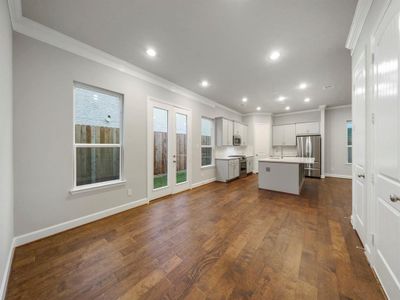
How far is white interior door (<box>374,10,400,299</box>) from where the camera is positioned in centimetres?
121

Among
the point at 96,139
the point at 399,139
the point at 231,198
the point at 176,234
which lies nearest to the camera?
the point at 399,139

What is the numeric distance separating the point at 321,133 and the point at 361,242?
5494mm

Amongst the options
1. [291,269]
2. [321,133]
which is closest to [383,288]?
[291,269]

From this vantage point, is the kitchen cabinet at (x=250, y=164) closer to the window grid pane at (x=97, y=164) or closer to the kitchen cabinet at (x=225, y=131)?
the kitchen cabinet at (x=225, y=131)

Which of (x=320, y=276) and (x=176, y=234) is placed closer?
(x=320, y=276)

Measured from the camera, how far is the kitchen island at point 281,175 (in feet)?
13.9

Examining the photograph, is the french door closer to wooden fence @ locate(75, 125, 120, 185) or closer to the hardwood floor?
wooden fence @ locate(75, 125, 120, 185)

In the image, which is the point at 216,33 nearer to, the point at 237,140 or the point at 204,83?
the point at 204,83

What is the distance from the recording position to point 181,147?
15.1 ft

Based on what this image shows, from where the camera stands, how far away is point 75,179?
2.60 m

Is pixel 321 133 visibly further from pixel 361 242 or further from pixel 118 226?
pixel 118 226

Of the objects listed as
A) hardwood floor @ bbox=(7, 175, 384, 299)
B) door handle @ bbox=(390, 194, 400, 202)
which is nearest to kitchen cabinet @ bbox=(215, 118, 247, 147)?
hardwood floor @ bbox=(7, 175, 384, 299)

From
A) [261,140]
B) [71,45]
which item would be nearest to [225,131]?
[261,140]

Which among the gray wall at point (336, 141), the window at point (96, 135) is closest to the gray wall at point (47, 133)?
the window at point (96, 135)
